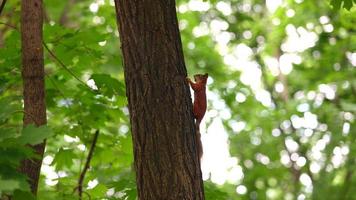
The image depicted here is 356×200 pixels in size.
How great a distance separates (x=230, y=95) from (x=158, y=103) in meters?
4.84

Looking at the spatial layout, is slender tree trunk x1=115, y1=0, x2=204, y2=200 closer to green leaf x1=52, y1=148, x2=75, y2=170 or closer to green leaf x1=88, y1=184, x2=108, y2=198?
green leaf x1=88, y1=184, x2=108, y2=198

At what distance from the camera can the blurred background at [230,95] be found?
3.47 metres

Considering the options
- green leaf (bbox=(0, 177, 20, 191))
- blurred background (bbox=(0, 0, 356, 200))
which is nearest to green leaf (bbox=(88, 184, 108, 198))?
blurred background (bbox=(0, 0, 356, 200))

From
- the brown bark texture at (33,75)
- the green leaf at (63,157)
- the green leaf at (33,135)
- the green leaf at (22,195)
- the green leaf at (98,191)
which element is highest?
the brown bark texture at (33,75)

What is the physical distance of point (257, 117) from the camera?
8945 millimetres

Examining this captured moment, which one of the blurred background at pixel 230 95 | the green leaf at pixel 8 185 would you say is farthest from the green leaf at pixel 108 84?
the green leaf at pixel 8 185

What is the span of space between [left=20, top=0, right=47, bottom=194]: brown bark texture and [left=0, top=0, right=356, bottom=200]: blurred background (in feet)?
0.56

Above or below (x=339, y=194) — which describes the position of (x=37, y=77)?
above

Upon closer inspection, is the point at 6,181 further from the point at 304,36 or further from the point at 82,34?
the point at 304,36

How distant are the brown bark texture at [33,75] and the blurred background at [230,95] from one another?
0.17m

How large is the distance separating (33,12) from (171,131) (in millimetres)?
1121

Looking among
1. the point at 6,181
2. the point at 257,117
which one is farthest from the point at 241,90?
the point at 6,181

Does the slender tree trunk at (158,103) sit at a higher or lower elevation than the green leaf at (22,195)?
higher

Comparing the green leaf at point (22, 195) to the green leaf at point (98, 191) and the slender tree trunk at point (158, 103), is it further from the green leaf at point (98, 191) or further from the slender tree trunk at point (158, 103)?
the green leaf at point (98, 191)
